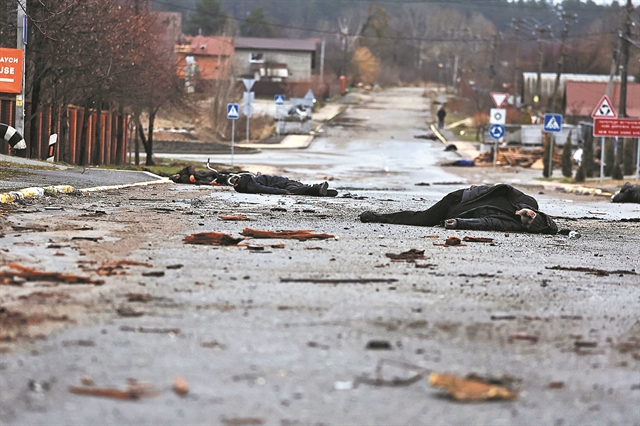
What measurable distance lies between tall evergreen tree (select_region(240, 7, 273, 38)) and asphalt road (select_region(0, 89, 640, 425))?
15365 cm

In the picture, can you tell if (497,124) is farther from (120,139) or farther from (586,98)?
(586,98)

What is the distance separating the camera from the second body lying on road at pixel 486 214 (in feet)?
45.4

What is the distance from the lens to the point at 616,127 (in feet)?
118

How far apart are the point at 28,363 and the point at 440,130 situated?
7703cm

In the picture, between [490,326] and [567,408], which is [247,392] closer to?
[567,408]

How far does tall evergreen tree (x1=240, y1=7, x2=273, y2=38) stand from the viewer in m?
165

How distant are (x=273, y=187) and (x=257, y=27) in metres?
151

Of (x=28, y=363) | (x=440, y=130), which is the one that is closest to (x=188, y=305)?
(x=28, y=363)

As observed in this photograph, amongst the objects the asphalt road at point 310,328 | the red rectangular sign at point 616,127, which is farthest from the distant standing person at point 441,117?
the asphalt road at point 310,328

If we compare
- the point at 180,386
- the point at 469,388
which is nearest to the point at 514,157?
the point at 469,388

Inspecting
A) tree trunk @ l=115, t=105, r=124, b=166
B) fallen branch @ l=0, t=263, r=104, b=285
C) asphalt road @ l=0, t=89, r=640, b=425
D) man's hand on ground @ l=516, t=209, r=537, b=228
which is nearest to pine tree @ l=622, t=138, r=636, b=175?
tree trunk @ l=115, t=105, r=124, b=166

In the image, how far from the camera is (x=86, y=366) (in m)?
5.14

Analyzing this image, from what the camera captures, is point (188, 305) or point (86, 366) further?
point (188, 305)

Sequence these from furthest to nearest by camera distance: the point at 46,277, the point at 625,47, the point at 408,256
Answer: the point at 625,47 → the point at 408,256 → the point at 46,277
